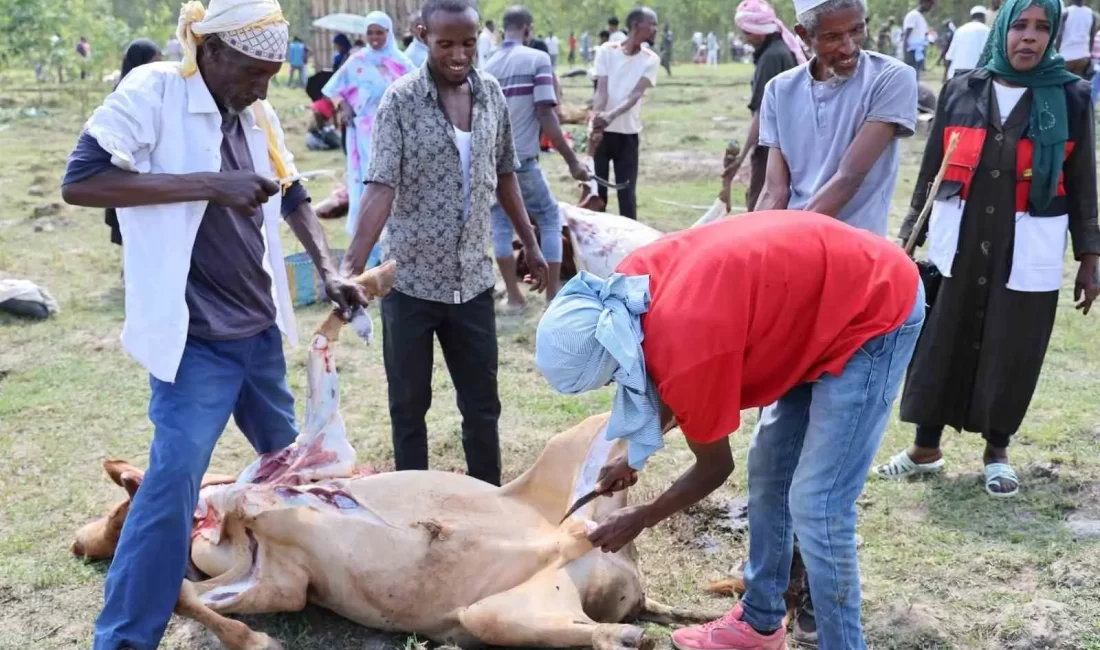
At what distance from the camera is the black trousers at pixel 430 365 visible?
373 centimetres

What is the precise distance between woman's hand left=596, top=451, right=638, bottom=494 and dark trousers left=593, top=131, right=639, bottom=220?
5.35 meters

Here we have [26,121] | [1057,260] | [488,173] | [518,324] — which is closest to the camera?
[488,173]

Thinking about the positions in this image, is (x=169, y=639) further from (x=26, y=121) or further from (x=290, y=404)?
(x=26, y=121)

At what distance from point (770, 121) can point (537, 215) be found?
9.64 ft

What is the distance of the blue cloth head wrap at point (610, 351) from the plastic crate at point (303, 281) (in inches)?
190

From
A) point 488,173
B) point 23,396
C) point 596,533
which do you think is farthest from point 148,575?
point 23,396

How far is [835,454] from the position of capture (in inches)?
101

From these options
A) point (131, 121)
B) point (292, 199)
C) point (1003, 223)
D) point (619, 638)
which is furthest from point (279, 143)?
point (1003, 223)

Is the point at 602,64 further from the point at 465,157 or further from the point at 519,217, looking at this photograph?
the point at 465,157

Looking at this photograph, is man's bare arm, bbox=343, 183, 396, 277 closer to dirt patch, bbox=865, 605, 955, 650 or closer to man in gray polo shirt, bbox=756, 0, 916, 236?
man in gray polo shirt, bbox=756, 0, 916, 236

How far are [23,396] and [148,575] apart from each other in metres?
3.15

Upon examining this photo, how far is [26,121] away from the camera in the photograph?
16.7m

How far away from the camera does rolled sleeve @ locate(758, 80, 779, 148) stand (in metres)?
3.56

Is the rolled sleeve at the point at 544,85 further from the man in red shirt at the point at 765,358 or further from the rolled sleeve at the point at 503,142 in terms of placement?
the man in red shirt at the point at 765,358
